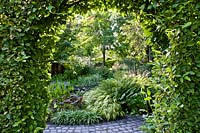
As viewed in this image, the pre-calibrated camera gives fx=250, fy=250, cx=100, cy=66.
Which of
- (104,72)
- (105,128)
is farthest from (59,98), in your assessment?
(104,72)

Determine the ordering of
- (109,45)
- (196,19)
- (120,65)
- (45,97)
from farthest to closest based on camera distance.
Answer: (109,45)
(120,65)
(45,97)
(196,19)

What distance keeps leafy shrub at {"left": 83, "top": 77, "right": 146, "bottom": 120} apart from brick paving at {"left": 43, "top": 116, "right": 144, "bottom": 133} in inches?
10.8

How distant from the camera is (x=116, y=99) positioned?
218 inches

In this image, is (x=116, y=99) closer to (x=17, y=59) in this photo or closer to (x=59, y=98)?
(x=59, y=98)

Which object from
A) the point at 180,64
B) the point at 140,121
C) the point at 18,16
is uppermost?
the point at 18,16

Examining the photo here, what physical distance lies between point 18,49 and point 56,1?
52 cm

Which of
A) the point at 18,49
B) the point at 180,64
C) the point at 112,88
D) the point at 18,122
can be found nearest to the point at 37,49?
the point at 18,49

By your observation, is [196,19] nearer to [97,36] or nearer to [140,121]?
[140,121]

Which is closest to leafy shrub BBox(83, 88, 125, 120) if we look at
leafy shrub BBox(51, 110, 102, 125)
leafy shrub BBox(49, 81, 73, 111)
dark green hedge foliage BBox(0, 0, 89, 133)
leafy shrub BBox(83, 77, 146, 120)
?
leafy shrub BBox(83, 77, 146, 120)

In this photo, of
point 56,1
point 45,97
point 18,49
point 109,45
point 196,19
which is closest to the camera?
point 196,19

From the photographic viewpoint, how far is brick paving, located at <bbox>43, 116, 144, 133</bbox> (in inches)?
173

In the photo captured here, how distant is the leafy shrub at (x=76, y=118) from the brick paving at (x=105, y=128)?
136mm

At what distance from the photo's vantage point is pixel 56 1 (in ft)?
6.89

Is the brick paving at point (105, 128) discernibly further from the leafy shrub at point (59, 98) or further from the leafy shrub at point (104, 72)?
the leafy shrub at point (104, 72)
